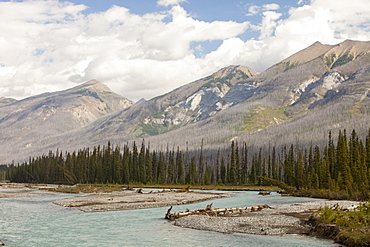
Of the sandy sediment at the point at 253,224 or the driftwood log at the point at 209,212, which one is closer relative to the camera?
the sandy sediment at the point at 253,224

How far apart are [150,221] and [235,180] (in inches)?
4448

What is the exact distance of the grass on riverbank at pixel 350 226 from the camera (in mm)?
25828

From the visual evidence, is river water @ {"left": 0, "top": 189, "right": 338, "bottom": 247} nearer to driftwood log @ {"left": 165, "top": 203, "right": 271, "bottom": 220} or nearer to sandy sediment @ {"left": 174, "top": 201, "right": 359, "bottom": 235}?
→ driftwood log @ {"left": 165, "top": 203, "right": 271, "bottom": 220}

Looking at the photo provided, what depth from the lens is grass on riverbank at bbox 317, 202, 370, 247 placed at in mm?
25828

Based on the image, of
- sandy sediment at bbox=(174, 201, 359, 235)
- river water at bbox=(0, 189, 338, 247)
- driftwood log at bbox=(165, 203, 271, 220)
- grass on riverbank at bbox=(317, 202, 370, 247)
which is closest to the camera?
grass on riverbank at bbox=(317, 202, 370, 247)

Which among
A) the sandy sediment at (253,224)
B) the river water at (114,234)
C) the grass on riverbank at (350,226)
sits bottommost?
the river water at (114,234)

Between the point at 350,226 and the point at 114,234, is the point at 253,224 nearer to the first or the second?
the point at 350,226

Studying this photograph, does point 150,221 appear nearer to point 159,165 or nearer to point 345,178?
point 345,178

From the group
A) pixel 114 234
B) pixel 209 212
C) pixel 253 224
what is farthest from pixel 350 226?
pixel 114 234

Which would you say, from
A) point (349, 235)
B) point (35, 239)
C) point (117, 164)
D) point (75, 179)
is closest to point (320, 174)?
point (349, 235)

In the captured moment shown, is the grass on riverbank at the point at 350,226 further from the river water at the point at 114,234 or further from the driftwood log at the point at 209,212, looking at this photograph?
the driftwood log at the point at 209,212

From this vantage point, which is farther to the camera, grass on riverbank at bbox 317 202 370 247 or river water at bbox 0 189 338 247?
river water at bbox 0 189 338 247

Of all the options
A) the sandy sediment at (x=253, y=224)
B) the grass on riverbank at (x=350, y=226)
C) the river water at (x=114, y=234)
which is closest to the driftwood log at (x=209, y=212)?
the river water at (x=114, y=234)

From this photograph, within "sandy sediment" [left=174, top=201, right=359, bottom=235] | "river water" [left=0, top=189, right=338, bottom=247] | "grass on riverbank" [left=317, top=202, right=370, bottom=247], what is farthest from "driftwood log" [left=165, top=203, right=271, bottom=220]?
"grass on riverbank" [left=317, top=202, right=370, bottom=247]
